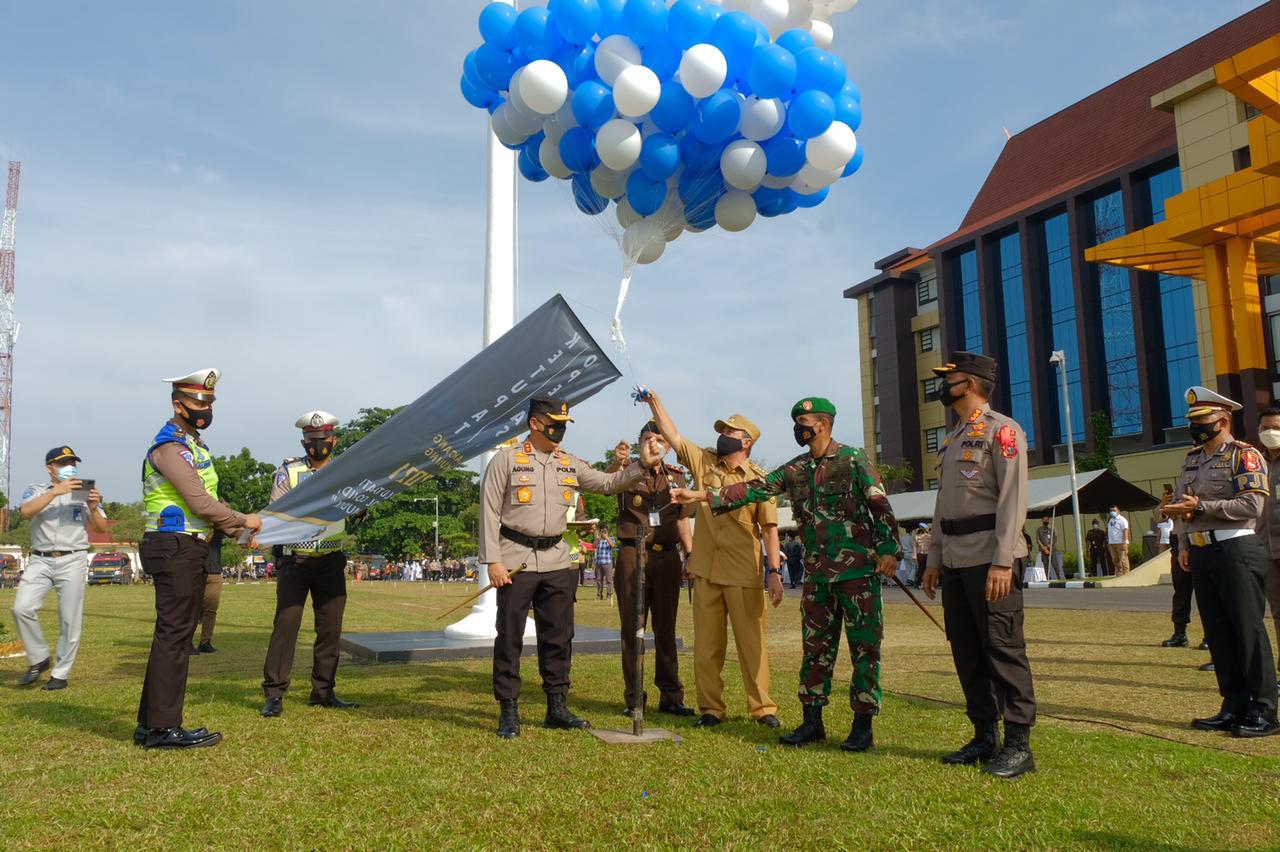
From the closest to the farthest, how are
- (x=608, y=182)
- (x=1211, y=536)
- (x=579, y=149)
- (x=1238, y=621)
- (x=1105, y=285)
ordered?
(x=1238, y=621), (x=1211, y=536), (x=579, y=149), (x=608, y=182), (x=1105, y=285)

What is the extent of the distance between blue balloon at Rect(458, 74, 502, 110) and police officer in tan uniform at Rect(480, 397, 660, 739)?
4136 mm

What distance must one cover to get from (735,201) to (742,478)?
324cm

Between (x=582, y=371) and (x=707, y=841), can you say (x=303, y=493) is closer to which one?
(x=582, y=371)

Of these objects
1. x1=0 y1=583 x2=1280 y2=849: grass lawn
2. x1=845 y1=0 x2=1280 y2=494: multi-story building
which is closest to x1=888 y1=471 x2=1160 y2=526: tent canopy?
x1=845 y1=0 x2=1280 y2=494: multi-story building

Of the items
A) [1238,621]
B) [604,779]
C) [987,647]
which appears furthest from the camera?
[1238,621]

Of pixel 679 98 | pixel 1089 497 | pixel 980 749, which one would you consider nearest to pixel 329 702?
pixel 980 749

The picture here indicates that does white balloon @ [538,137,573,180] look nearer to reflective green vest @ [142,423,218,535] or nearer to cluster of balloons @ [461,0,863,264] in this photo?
cluster of balloons @ [461,0,863,264]

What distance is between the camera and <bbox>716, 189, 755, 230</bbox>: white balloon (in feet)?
28.0

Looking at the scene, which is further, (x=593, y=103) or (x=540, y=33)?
(x=540, y=33)

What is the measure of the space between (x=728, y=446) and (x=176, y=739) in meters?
3.75

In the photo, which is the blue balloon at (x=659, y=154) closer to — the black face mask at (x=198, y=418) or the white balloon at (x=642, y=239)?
the white balloon at (x=642, y=239)

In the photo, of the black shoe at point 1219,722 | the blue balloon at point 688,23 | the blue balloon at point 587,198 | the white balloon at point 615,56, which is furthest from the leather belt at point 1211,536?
the blue balloon at point 587,198

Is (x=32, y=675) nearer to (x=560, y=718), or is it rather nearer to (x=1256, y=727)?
(x=560, y=718)

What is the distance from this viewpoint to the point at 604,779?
453 centimetres
